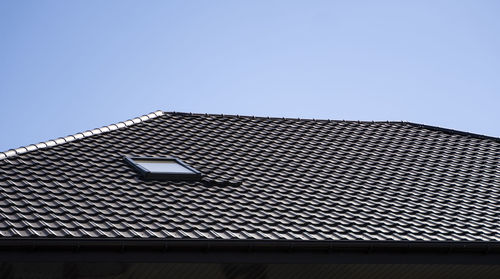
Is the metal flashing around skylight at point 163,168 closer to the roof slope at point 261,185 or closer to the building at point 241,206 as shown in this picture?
the building at point 241,206

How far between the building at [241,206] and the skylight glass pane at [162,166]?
0.05 feet

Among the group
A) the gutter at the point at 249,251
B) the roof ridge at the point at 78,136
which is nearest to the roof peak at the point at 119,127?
the roof ridge at the point at 78,136

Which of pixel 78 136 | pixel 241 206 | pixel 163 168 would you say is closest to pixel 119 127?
pixel 78 136

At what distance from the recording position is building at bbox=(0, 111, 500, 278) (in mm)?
8641

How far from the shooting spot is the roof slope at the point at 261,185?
30.8 feet

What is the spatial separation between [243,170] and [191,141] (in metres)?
1.71

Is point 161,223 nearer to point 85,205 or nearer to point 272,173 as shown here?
point 85,205

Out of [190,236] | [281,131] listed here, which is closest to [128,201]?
[190,236]

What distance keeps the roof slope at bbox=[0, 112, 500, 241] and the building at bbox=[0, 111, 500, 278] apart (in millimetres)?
28

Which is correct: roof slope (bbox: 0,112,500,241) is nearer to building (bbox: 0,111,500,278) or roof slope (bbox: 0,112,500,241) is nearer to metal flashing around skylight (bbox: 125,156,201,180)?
building (bbox: 0,111,500,278)

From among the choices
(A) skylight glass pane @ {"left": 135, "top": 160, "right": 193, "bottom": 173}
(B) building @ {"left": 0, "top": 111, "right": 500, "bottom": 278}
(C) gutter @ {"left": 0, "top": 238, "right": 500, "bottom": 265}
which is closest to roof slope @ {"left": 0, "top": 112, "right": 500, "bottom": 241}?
(B) building @ {"left": 0, "top": 111, "right": 500, "bottom": 278}

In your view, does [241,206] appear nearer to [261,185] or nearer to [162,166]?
[261,185]

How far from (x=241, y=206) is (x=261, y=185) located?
1.13 metres

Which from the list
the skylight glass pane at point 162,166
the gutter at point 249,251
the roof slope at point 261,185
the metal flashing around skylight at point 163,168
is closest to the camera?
the gutter at point 249,251
